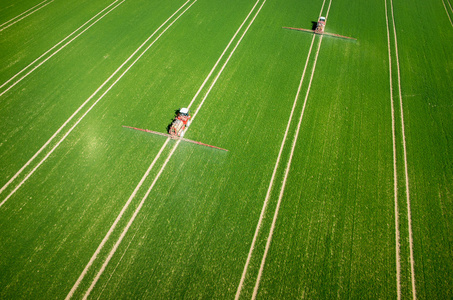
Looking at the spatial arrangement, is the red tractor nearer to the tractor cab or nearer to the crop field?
the crop field

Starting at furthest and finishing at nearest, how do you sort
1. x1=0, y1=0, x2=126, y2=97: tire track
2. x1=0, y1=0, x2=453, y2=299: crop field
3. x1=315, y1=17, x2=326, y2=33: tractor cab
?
x1=315, y1=17, x2=326, y2=33: tractor cab, x1=0, y1=0, x2=126, y2=97: tire track, x1=0, y1=0, x2=453, y2=299: crop field

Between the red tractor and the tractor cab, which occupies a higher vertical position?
the tractor cab

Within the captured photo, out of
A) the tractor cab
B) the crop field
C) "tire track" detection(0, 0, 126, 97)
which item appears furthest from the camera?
the tractor cab

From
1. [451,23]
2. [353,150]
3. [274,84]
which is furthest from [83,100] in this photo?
[451,23]

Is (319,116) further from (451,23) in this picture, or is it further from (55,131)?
(451,23)

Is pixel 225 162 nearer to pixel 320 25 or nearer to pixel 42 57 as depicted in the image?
pixel 320 25

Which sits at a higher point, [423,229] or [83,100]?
[83,100]

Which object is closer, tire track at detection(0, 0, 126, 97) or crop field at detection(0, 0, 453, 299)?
crop field at detection(0, 0, 453, 299)

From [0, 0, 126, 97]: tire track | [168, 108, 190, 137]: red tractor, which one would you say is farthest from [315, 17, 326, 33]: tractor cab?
[0, 0, 126, 97]: tire track
